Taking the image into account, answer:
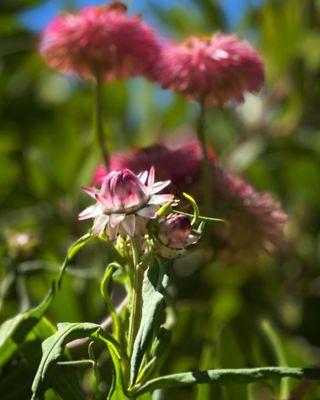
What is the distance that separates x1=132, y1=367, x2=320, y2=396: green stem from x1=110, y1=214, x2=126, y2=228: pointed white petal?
0.15 metres

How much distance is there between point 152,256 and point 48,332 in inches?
7.9

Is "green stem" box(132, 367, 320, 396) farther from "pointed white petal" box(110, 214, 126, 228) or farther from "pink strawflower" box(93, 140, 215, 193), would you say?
"pink strawflower" box(93, 140, 215, 193)

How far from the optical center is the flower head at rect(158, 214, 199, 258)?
79 cm

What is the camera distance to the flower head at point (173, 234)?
2.59ft

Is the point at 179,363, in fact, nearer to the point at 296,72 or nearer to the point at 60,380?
the point at 60,380

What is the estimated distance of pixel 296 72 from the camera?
198 centimetres

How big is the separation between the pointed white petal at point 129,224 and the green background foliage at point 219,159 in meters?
0.40

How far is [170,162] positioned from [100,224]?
305mm

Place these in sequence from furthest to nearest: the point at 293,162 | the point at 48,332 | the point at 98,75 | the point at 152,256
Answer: the point at 293,162, the point at 98,75, the point at 48,332, the point at 152,256

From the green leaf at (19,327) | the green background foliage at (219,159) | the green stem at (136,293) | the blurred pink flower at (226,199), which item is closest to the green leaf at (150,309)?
the green stem at (136,293)

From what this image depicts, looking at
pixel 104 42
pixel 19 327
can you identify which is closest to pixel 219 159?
pixel 104 42

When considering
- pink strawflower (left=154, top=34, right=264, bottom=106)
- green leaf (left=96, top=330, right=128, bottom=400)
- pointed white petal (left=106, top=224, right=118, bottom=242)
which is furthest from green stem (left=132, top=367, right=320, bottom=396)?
pink strawflower (left=154, top=34, right=264, bottom=106)

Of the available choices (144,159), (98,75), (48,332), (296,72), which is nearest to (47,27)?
(98,75)

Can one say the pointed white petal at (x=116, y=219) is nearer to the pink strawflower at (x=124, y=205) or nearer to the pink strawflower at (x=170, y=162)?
the pink strawflower at (x=124, y=205)
